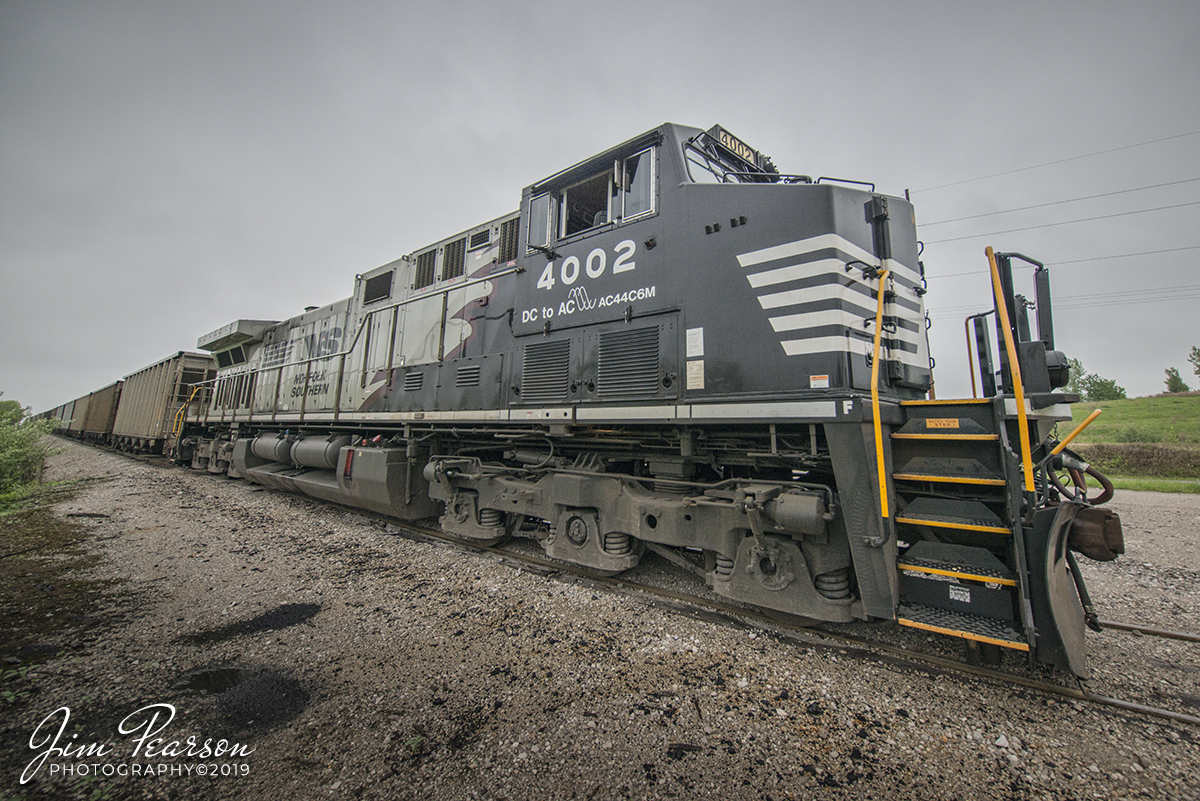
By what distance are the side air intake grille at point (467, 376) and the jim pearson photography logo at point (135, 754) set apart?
152 inches

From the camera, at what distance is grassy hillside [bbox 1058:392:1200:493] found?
15877 mm

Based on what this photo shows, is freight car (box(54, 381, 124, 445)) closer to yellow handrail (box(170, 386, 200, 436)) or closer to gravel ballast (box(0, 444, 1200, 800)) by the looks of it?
yellow handrail (box(170, 386, 200, 436))

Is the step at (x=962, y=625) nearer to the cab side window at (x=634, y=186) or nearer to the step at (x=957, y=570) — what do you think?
the step at (x=957, y=570)

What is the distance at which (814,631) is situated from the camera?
11.1 ft

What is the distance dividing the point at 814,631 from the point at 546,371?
3323mm

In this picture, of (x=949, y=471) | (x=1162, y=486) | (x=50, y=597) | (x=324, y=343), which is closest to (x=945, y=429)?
(x=949, y=471)

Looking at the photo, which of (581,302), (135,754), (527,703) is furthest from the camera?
(581,302)

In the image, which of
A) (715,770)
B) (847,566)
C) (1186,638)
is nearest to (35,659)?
(715,770)

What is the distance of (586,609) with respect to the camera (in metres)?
3.74

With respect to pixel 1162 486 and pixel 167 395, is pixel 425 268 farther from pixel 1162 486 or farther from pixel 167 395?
pixel 1162 486

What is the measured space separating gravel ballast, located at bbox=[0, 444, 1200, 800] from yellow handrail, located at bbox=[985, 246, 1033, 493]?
132cm

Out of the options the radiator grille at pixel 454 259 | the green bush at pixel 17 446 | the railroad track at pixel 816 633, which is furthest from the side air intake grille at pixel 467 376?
the green bush at pixel 17 446

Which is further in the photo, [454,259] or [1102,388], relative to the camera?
[1102,388]

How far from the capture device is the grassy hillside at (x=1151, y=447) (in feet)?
52.1
